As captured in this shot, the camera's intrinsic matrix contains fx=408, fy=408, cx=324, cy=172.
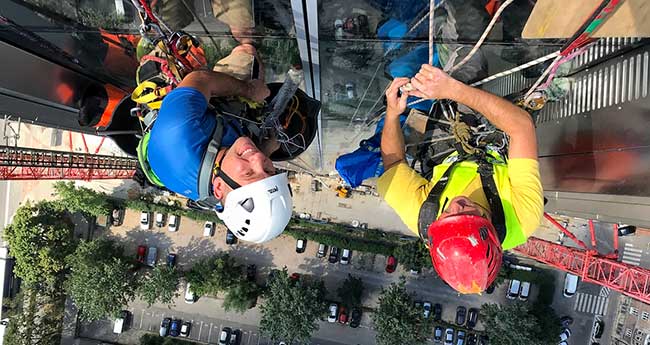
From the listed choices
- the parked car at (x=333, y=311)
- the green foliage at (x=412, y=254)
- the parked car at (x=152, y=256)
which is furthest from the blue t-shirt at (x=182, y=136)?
the parked car at (x=152, y=256)

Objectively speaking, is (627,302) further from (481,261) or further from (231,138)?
(231,138)

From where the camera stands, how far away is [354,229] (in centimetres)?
1116

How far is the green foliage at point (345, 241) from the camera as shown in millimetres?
11297

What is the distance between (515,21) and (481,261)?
1.44 meters

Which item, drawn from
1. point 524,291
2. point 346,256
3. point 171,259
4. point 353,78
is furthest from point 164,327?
point 353,78

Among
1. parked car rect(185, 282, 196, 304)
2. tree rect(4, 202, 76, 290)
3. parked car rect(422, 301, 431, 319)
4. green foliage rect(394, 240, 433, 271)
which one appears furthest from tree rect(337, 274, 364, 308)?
tree rect(4, 202, 76, 290)

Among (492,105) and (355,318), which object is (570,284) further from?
(492,105)

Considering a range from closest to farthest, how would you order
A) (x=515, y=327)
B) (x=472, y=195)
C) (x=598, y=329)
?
(x=472, y=195) → (x=515, y=327) → (x=598, y=329)

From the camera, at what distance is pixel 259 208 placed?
2.21 m

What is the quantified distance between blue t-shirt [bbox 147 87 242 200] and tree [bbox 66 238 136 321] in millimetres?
10156

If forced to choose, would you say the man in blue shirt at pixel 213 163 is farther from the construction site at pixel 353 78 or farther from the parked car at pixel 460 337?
the parked car at pixel 460 337

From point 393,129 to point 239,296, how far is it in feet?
31.0

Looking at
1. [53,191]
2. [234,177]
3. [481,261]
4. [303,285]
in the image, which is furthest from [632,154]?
[53,191]

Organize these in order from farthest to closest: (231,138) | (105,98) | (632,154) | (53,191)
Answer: (53,191)
(105,98)
(632,154)
(231,138)
